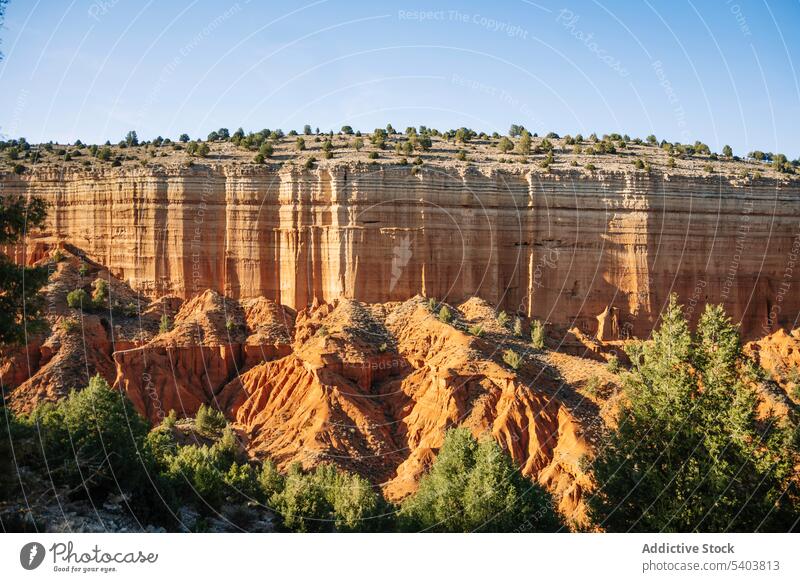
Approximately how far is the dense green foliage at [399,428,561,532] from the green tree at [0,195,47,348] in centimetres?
1650

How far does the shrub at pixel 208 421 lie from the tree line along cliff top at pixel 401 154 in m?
17.9

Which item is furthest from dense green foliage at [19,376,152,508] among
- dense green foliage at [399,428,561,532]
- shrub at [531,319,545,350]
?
shrub at [531,319,545,350]

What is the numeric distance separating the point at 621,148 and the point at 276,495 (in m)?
47.2

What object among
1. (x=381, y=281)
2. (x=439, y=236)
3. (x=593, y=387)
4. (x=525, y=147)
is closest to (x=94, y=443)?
(x=381, y=281)

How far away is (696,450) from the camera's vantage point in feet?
94.5

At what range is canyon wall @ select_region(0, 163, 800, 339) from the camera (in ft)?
186

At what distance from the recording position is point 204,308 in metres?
56.2

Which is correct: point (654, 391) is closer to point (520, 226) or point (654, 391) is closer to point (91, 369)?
point (520, 226)

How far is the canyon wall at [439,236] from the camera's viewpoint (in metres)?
56.7

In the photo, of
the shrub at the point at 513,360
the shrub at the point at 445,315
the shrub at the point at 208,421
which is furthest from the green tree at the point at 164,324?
the shrub at the point at 513,360

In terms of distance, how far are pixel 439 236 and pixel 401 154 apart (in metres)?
8.52

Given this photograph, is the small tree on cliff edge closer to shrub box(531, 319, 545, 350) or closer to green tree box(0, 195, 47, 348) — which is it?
green tree box(0, 195, 47, 348)

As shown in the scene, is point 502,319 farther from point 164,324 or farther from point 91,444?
point 91,444

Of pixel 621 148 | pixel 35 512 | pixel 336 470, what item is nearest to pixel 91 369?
pixel 336 470
